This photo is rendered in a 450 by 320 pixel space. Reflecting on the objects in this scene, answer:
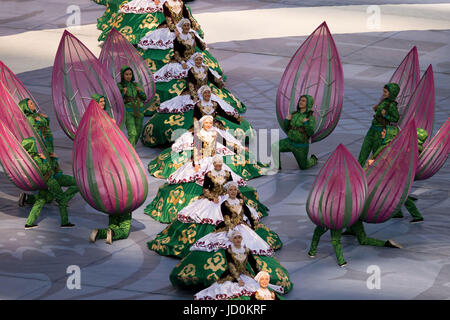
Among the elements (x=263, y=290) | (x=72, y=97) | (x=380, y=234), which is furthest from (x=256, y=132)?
(x=263, y=290)

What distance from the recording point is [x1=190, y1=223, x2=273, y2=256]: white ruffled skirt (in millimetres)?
10510

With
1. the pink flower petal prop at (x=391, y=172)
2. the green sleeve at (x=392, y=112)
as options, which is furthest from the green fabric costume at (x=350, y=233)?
the green sleeve at (x=392, y=112)

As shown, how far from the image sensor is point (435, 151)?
1260 cm

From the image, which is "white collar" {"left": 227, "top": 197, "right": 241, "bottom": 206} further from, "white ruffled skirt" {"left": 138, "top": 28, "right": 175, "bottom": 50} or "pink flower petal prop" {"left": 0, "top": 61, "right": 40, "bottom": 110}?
"white ruffled skirt" {"left": 138, "top": 28, "right": 175, "bottom": 50}

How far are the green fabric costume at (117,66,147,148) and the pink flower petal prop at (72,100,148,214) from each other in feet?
9.37

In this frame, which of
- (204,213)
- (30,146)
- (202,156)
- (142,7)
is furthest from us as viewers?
(142,7)

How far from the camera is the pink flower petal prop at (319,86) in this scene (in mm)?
14758

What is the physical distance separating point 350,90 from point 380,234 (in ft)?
22.7

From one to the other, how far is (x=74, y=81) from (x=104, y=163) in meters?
3.42

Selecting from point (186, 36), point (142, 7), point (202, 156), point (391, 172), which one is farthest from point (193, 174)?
point (142, 7)

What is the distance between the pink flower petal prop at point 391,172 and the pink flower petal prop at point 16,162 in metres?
4.17

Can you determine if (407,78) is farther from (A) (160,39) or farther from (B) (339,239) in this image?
(A) (160,39)

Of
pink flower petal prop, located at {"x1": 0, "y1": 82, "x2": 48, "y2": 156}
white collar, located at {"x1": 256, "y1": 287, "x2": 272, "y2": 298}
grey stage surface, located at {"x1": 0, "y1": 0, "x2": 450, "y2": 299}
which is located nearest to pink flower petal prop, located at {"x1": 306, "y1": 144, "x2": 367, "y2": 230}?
grey stage surface, located at {"x1": 0, "y1": 0, "x2": 450, "y2": 299}

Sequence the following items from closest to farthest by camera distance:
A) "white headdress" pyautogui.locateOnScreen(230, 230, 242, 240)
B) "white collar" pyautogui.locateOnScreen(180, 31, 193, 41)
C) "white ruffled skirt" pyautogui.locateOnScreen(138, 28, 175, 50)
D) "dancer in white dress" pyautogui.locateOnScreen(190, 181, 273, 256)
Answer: "white headdress" pyautogui.locateOnScreen(230, 230, 242, 240)
"dancer in white dress" pyautogui.locateOnScreen(190, 181, 273, 256)
"white collar" pyautogui.locateOnScreen(180, 31, 193, 41)
"white ruffled skirt" pyautogui.locateOnScreen(138, 28, 175, 50)
